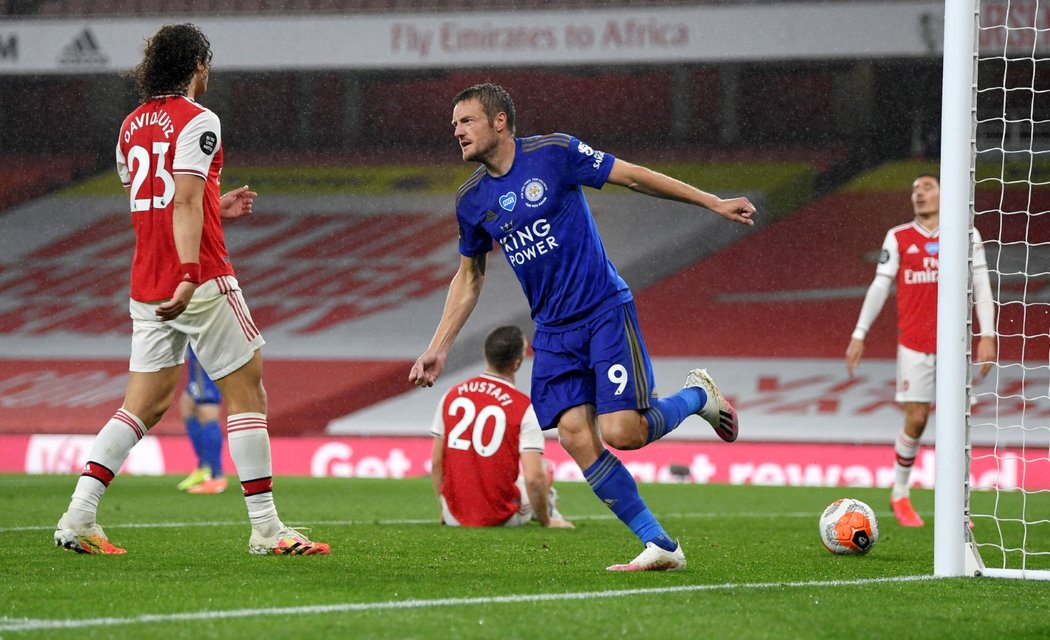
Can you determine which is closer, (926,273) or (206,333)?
(206,333)

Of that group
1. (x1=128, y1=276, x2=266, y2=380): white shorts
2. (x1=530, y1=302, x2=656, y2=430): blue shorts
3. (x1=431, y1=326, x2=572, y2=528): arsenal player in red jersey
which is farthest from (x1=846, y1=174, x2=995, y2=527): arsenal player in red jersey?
(x1=128, y1=276, x2=266, y2=380): white shorts

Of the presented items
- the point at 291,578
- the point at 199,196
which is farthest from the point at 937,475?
the point at 199,196

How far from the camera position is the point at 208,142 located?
5125 mm

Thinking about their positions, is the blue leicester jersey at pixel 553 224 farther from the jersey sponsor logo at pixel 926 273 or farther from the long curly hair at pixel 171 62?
the jersey sponsor logo at pixel 926 273

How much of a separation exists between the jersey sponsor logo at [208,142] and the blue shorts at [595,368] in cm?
140

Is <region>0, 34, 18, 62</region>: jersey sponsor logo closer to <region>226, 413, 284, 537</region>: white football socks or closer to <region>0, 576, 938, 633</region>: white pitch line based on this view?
<region>226, 413, 284, 537</region>: white football socks

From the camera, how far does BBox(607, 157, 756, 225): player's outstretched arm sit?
452 cm

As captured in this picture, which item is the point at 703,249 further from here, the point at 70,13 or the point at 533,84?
the point at 70,13

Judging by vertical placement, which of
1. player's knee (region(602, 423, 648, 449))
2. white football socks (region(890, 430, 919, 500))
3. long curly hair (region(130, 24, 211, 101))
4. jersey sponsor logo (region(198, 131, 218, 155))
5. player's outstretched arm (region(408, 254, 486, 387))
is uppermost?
long curly hair (region(130, 24, 211, 101))

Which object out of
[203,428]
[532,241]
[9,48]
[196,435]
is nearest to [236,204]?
[532,241]

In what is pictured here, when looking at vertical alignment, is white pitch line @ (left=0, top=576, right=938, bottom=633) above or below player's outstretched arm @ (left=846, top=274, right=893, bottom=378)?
below

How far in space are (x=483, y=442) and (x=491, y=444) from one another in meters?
0.04

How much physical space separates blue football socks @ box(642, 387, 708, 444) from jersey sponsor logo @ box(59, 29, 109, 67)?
14751 mm

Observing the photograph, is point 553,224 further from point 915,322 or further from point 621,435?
point 915,322
